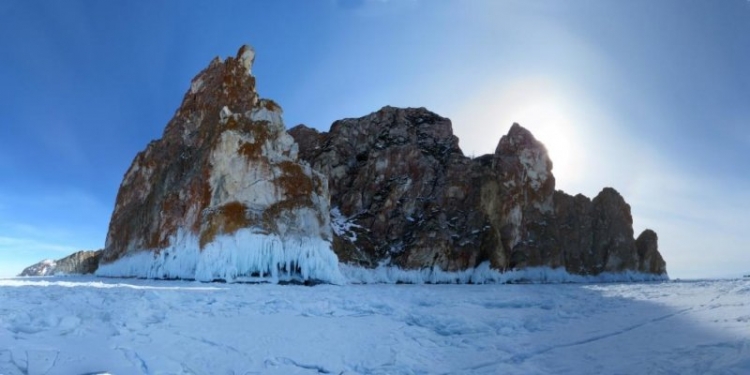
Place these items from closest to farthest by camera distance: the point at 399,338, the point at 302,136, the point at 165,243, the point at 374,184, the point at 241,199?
the point at 399,338 < the point at 241,199 < the point at 165,243 < the point at 374,184 < the point at 302,136

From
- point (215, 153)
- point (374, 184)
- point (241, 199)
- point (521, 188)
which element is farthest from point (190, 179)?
point (521, 188)

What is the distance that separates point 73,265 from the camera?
266ft

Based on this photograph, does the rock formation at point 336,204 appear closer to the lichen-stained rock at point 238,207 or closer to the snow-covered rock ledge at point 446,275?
the lichen-stained rock at point 238,207

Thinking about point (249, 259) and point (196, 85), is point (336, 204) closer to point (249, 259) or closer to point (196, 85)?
point (196, 85)

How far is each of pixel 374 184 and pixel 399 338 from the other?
224ft

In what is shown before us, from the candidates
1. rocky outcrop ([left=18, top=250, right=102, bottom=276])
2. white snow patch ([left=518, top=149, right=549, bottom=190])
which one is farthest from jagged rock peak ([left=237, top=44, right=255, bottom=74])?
white snow patch ([left=518, top=149, right=549, bottom=190])

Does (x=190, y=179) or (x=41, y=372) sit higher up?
(x=190, y=179)

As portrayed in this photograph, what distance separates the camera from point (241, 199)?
45750mm

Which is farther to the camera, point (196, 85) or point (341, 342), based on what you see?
point (196, 85)

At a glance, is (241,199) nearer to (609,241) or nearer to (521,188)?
(521,188)

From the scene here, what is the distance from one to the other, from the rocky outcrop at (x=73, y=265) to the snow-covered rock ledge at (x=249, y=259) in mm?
41822

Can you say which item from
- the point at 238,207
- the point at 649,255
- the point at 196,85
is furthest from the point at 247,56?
the point at 649,255

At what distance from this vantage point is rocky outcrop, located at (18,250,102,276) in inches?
3147

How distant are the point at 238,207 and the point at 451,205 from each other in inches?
1675
